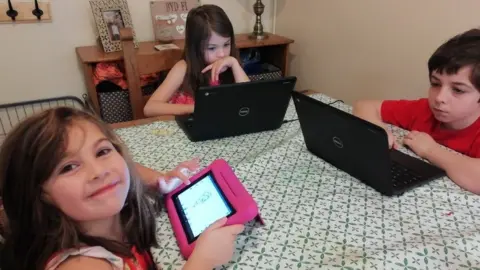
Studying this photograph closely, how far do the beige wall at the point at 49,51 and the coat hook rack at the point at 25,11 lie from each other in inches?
1.1

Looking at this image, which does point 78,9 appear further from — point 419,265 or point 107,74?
point 419,265

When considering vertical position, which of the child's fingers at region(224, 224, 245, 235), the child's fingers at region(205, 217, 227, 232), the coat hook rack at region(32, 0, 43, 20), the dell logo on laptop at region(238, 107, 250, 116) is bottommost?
the child's fingers at region(224, 224, 245, 235)

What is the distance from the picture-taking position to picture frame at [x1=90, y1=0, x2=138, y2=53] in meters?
2.02

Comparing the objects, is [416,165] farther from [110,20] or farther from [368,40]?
[110,20]

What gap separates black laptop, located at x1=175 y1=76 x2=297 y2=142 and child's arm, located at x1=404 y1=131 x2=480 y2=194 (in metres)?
0.40

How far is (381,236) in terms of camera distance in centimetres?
77

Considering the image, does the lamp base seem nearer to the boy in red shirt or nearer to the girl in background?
the girl in background

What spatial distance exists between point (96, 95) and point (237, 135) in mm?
1123

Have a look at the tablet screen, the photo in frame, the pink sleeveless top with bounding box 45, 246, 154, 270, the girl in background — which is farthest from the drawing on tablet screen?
the photo in frame

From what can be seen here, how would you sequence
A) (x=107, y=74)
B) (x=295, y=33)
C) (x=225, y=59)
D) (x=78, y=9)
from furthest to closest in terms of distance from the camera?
(x=295, y=33) → (x=78, y=9) → (x=107, y=74) → (x=225, y=59)

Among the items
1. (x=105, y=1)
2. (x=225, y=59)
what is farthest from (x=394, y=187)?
(x=105, y=1)

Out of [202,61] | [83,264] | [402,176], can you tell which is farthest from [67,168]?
[202,61]

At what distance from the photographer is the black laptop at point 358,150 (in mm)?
850

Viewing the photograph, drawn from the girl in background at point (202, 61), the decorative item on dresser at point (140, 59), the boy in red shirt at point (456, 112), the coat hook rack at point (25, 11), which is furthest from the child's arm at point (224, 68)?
the coat hook rack at point (25, 11)
